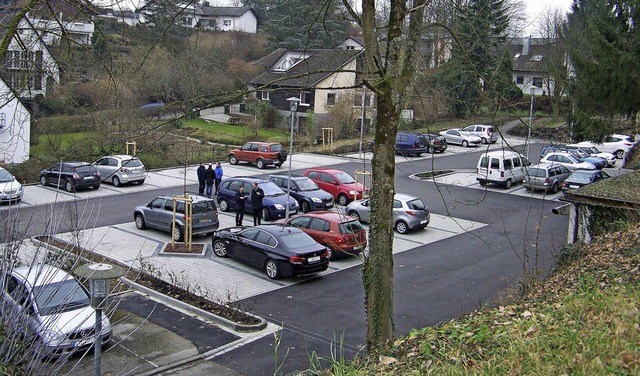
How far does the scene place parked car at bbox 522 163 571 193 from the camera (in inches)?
1179

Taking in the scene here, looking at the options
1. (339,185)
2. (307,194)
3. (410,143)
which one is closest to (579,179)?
(339,185)

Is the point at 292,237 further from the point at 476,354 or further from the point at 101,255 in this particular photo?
the point at 476,354

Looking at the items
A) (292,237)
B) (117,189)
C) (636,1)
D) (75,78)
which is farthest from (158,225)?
(636,1)

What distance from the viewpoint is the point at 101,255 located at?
59.9ft

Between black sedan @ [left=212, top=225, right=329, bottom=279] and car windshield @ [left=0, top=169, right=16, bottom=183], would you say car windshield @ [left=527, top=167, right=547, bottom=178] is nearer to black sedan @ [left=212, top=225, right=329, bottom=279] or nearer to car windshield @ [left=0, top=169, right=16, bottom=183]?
black sedan @ [left=212, top=225, right=329, bottom=279]

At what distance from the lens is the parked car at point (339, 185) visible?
89.3 ft

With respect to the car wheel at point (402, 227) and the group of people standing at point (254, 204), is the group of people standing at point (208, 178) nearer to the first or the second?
the group of people standing at point (254, 204)

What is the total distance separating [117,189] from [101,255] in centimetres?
1119

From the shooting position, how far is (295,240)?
57.5 feet

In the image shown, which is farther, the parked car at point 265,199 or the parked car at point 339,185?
the parked car at point 339,185

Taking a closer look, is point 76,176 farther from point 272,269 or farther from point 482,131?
point 482,131

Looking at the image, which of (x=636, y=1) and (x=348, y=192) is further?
(x=348, y=192)

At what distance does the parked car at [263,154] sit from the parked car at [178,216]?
13155mm

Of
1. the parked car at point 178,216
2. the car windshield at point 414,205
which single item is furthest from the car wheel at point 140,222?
the car windshield at point 414,205
